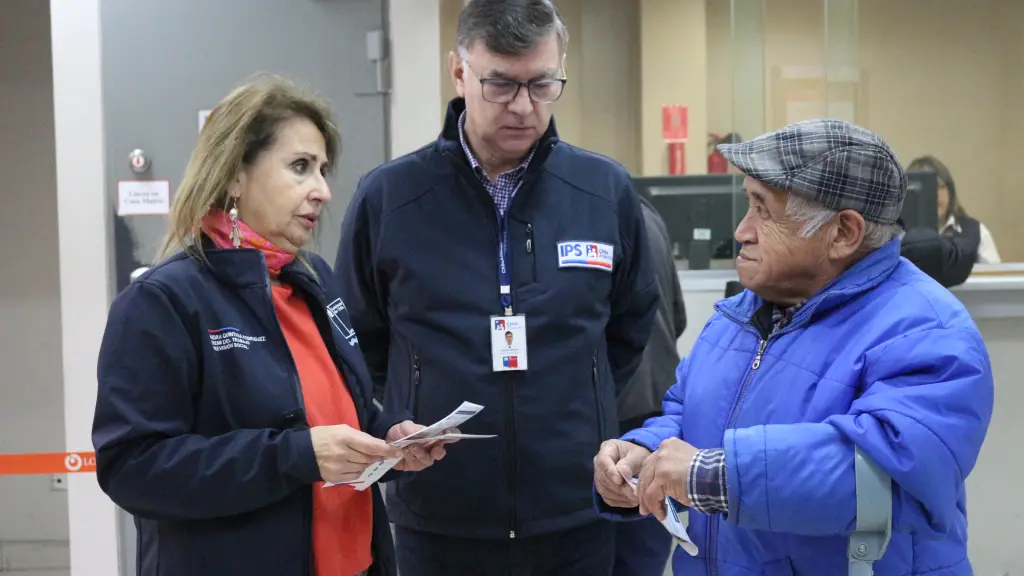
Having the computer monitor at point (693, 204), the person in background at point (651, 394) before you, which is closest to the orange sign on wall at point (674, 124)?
the computer monitor at point (693, 204)

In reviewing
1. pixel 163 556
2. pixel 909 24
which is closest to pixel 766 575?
pixel 163 556

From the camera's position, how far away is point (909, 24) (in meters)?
6.74

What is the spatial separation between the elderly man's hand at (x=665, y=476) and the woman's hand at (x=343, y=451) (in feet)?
1.31

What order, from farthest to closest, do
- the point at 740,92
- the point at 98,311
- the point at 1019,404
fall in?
the point at 740,92 < the point at 1019,404 < the point at 98,311

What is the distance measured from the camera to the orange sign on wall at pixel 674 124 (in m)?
6.12

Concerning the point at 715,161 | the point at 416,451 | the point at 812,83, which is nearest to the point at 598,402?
the point at 416,451

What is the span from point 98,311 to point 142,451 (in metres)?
2.03

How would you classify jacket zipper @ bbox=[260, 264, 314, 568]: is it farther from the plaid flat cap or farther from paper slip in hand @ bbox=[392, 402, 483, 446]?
the plaid flat cap

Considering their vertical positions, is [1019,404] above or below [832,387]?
below

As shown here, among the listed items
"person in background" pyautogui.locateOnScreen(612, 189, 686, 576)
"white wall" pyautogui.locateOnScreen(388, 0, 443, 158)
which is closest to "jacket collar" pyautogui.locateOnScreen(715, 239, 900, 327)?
"person in background" pyautogui.locateOnScreen(612, 189, 686, 576)

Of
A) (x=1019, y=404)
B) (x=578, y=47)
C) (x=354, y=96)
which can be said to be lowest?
(x=1019, y=404)

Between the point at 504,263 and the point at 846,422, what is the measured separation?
875 millimetres

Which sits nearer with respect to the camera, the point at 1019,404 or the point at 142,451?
the point at 142,451

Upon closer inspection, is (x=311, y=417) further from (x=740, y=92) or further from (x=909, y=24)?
(x=909, y=24)
